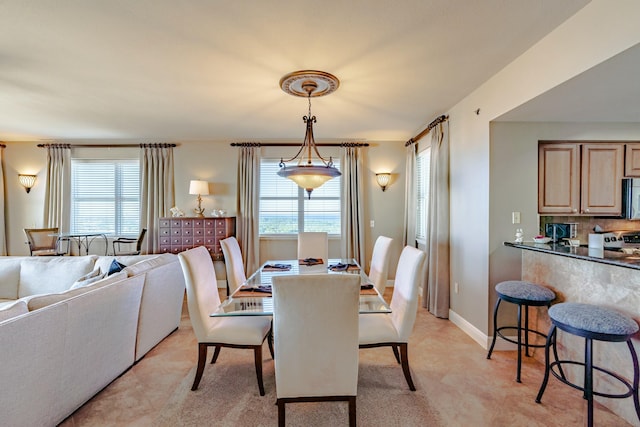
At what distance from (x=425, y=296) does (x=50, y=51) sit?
471 cm

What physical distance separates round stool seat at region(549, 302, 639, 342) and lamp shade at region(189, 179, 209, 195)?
4.81m

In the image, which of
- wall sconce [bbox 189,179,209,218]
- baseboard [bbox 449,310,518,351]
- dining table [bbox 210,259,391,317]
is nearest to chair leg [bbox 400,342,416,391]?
dining table [bbox 210,259,391,317]

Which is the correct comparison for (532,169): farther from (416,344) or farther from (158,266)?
(158,266)

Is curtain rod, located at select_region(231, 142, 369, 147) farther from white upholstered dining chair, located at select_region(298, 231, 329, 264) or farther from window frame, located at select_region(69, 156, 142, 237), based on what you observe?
white upholstered dining chair, located at select_region(298, 231, 329, 264)

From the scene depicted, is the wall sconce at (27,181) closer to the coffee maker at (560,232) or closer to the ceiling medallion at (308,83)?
the ceiling medallion at (308,83)

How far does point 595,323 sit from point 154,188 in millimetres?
5807

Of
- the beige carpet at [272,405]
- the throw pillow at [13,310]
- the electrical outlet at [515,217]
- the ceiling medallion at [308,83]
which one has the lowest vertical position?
the beige carpet at [272,405]

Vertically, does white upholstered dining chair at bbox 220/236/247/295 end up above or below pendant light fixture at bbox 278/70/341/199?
below

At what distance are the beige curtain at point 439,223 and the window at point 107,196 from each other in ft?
16.5

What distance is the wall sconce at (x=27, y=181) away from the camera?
5234 millimetres

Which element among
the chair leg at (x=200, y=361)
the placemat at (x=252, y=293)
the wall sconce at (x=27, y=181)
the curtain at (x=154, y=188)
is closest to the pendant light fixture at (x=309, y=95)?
the placemat at (x=252, y=293)

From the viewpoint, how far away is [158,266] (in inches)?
118

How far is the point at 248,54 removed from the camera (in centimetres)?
239

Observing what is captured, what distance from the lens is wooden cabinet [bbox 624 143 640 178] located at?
3156mm
